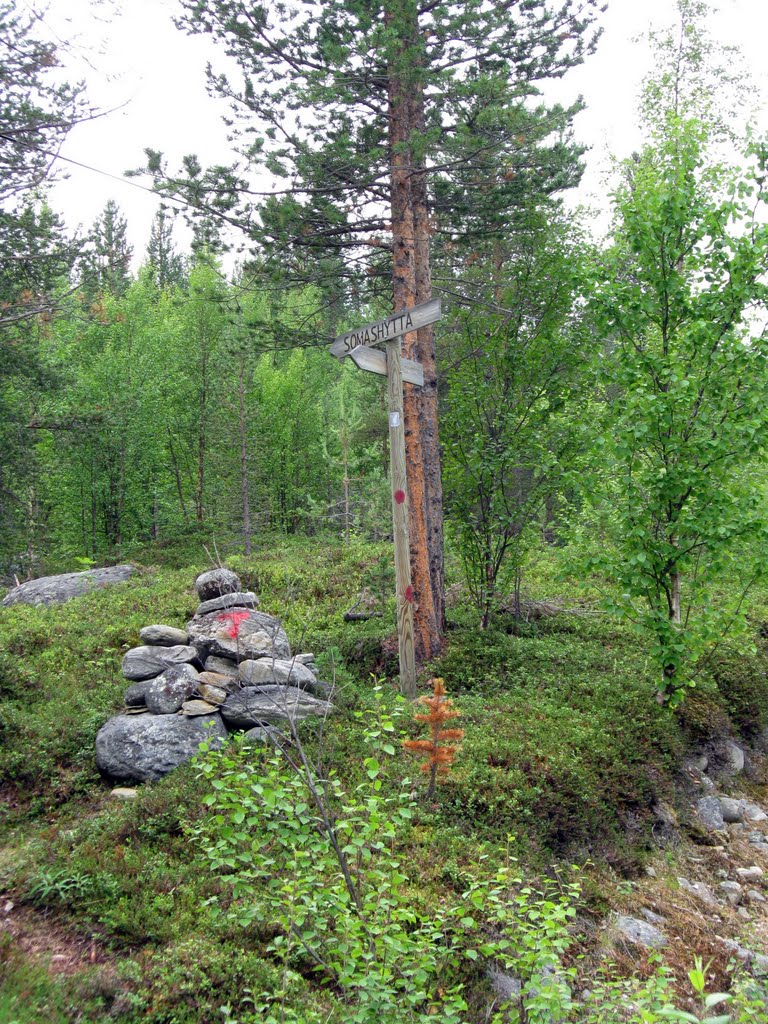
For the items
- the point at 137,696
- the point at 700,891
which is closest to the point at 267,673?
the point at 137,696

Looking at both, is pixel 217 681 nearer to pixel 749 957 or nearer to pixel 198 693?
pixel 198 693

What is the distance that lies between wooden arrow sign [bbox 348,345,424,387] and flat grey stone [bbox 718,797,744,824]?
4.88m

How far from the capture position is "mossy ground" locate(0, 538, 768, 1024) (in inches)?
141

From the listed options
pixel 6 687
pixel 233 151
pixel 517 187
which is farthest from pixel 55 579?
pixel 517 187

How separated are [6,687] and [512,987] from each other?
5.28 m

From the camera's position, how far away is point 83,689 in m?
7.04

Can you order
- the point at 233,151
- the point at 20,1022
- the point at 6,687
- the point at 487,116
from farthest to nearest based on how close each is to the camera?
the point at 233,151 < the point at 487,116 < the point at 6,687 < the point at 20,1022

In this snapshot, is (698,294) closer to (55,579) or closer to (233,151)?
(233,151)

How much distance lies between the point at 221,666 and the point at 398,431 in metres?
2.69

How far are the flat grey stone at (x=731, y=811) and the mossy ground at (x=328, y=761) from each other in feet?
1.95

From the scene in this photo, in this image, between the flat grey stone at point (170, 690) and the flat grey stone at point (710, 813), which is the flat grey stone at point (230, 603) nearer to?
the flat grey stone at point (170, 690)

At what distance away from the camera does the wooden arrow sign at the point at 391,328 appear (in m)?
6.72

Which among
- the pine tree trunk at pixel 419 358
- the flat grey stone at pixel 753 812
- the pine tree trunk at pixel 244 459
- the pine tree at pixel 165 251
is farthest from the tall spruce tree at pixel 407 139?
the pine tree at pixel 165 251

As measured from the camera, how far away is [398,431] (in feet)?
23.1
